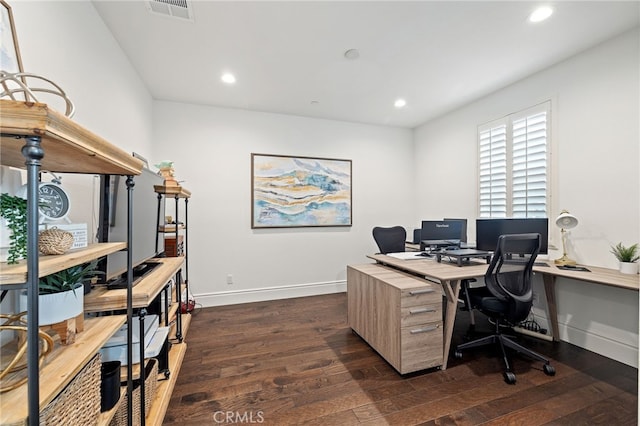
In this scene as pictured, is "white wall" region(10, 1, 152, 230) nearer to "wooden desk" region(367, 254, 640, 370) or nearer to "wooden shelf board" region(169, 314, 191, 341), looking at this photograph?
"wooden shelf board" region(169, 314, 191, 341)

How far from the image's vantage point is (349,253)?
→ 174 inches

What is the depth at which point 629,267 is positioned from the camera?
2.10m

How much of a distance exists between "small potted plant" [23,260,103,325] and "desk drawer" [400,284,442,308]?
187cm

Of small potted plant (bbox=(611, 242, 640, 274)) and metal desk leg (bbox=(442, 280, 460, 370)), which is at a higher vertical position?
small potted plant (bbox=(611, 242, 640, 274))

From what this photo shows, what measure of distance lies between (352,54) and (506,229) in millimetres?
2318

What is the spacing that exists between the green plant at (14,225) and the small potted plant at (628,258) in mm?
3601

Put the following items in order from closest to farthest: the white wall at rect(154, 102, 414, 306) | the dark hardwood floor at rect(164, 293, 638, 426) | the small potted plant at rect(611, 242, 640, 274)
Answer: the dark hardwood floor at rect(164, 293, 638, 426) → the small potted plant at rect(611, 242, 640, 274) → the white wall at rect(154, 102, 414, 306)

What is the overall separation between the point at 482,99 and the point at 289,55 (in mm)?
2683

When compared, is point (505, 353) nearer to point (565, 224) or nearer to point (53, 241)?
point (565, 224)

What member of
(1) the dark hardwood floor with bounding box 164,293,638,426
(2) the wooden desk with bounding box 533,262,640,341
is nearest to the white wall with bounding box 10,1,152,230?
(1) the dark hardwood floor with bounding box 164,293,638,426

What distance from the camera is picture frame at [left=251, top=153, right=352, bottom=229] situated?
3.89 m

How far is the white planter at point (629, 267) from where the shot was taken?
208 centimetres

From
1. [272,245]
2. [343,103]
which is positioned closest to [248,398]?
[272,245]

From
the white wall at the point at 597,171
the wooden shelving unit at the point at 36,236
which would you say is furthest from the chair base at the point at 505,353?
the wooden shelving unit at the point at 36,236
